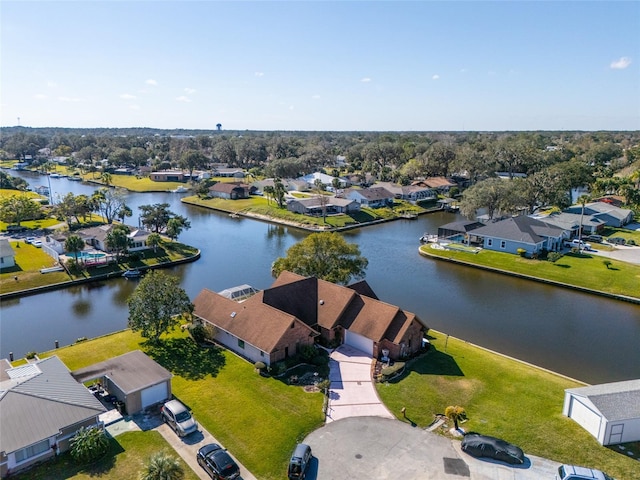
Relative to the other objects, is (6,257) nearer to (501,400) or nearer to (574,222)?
(501,400)

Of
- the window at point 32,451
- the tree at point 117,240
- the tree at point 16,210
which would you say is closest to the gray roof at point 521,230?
the tree at point 117,240

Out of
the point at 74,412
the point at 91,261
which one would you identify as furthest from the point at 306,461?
the point at 91,261

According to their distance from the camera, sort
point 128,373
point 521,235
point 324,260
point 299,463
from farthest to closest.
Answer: point 521,235
point 324,260
point 128,373
point 299,463

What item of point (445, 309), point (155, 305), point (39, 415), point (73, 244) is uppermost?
point (155, 305)

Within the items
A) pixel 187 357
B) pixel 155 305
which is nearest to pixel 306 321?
pixel 187 357

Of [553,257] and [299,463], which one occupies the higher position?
[299,463]

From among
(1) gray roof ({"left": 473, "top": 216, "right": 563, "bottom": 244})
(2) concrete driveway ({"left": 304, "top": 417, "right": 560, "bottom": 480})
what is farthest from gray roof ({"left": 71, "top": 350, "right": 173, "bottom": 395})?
(1) gray roof ({"left": 473, "top": 216, "right": 563, "bottom": 244})
